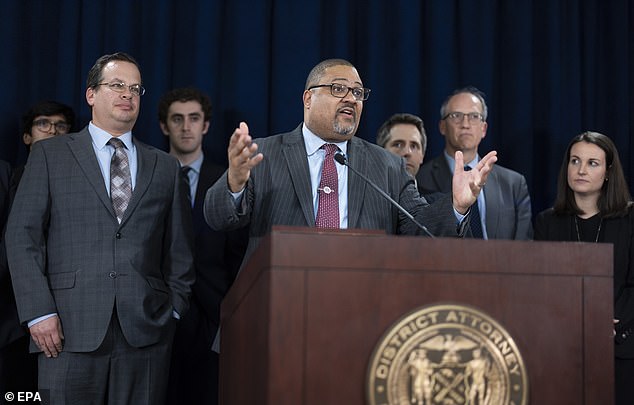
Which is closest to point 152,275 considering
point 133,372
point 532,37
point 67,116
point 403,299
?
point 133,372

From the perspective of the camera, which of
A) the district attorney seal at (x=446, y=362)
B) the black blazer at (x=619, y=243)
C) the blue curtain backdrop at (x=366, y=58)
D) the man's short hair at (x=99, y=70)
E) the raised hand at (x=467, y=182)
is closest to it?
the district attorney seal at (x=446, y=362)

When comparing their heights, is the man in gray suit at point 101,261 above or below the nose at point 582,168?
below

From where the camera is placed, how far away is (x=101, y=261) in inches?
117

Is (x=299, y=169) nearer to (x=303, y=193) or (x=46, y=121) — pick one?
(x=303, y=193)

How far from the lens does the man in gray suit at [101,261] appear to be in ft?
9.52

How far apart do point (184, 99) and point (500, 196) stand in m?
1.47

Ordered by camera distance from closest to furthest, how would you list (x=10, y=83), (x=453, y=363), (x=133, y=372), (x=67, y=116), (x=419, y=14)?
(x=453, y=363) < (x=133, y=372) < (x=67, y=116) < (x=10, y=83) < (x=419, y=14)

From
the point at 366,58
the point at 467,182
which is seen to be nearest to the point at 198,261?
the point at 366,58

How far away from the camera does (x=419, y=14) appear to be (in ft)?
15.5

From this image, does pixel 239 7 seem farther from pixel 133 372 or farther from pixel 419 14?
pixel 133 372

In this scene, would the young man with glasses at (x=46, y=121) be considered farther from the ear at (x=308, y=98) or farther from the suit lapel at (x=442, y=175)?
the suit lapel at (x=442, y=175)

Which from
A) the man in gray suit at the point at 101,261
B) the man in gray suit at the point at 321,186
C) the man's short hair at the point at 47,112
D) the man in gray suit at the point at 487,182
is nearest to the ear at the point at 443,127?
the man in gray suit at the point at 487,182

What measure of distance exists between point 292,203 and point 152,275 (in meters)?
0.62

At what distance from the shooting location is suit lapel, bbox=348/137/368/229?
2795 millimetres
